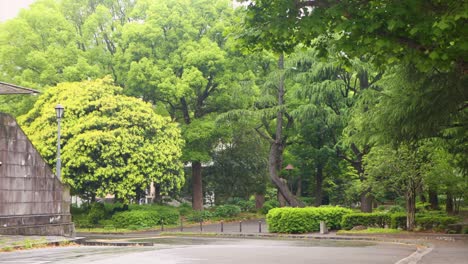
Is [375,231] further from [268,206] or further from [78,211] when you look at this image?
[268,206]

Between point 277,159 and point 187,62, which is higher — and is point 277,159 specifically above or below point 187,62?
below

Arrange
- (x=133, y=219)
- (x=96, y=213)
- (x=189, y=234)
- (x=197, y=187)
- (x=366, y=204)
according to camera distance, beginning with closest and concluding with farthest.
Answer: (x=189, y=234) < (x=366, y=204) < (x=133, y=219) < (x=96, y=213) < (x=197, y=187)

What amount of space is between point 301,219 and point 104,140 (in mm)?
12836

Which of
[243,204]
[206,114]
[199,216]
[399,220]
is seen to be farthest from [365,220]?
[243,204]

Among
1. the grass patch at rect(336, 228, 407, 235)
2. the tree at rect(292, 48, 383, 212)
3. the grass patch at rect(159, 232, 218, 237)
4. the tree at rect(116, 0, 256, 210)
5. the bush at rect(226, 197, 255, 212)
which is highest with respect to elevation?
the tree at rect(116, 0, 256, 210)

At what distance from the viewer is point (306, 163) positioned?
47.0 metres

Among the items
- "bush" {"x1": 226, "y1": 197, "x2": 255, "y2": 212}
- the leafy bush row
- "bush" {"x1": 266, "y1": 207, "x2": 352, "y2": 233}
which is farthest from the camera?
"bush" {"x1": 226, "y1": 197, "x2": 255, "y2": 212}

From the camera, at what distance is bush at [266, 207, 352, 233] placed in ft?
104

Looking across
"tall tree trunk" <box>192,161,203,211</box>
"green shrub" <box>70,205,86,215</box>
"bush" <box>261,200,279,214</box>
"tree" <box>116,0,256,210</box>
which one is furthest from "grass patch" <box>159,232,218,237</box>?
"bush" <box>261,200,279,214</box>

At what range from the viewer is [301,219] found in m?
31.7

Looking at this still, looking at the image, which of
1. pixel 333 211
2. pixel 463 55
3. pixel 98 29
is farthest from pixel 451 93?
pixel 98 29

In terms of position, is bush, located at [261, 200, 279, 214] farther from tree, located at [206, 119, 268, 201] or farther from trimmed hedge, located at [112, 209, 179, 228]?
trimmed hedge, located at [112, 209, 179, 228]

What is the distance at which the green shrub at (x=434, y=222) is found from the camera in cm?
2795

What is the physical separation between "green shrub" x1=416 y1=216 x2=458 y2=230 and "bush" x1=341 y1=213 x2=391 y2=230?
2269 mm
